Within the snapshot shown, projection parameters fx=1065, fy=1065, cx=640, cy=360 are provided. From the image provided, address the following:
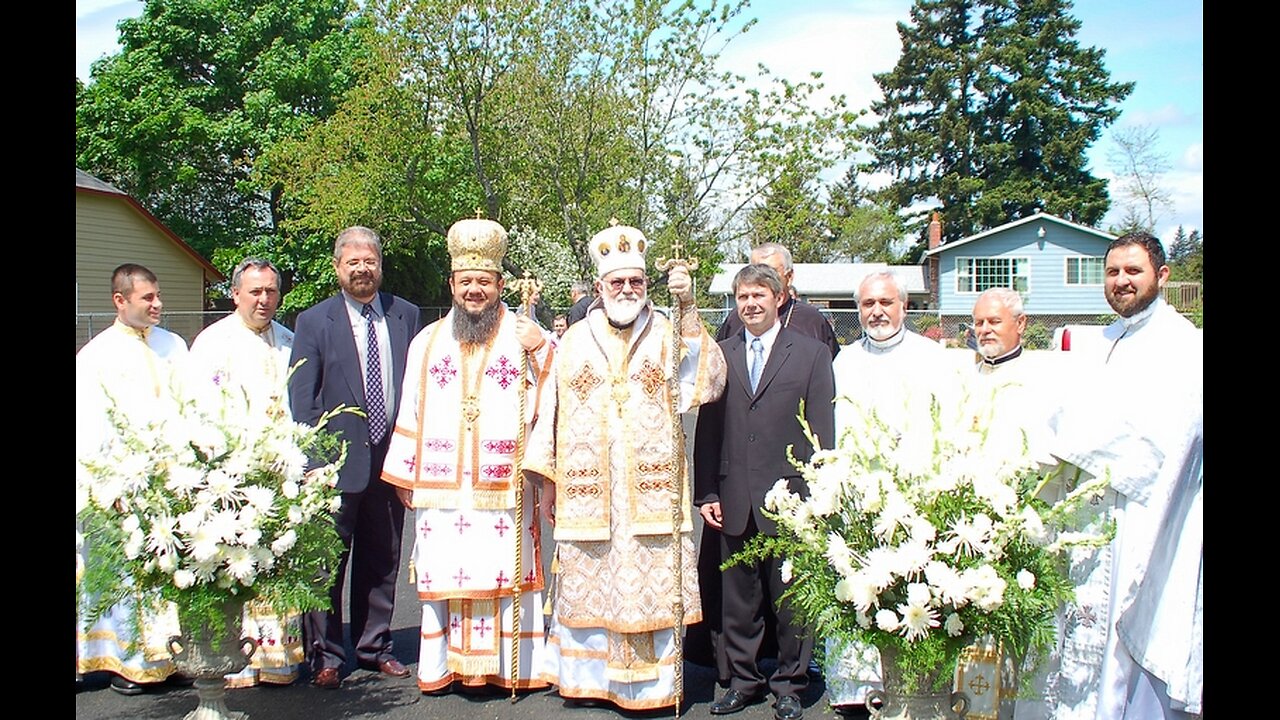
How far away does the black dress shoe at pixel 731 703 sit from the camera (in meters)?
5.30

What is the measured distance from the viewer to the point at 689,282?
509 centimetres

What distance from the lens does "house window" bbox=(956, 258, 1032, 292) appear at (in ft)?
142

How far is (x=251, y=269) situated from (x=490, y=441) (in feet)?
5.72

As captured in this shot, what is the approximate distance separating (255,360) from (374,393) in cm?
72

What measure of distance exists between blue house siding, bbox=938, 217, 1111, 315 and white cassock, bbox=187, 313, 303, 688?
38893mm

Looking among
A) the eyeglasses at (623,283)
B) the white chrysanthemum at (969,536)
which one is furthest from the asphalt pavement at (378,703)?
the white chrysanthemum at (969,536)

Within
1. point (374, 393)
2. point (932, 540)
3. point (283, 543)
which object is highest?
point (374, 393)

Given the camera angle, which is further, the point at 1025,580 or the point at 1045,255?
the point at 1045,255

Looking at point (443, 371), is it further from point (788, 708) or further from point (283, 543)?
point (788, 708)

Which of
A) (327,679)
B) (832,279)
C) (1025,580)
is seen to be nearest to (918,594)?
(1025,580)

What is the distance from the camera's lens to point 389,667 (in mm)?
5898

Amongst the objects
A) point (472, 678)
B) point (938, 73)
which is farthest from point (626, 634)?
point (938, 73)

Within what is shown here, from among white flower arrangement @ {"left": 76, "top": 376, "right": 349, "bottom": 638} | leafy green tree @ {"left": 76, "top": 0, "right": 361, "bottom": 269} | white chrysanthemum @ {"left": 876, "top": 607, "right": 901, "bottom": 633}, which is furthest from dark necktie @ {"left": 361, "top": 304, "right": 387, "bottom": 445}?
leafy green tree @ {"left": 76, "top": 0, "right": 361, "bottom": 269}
